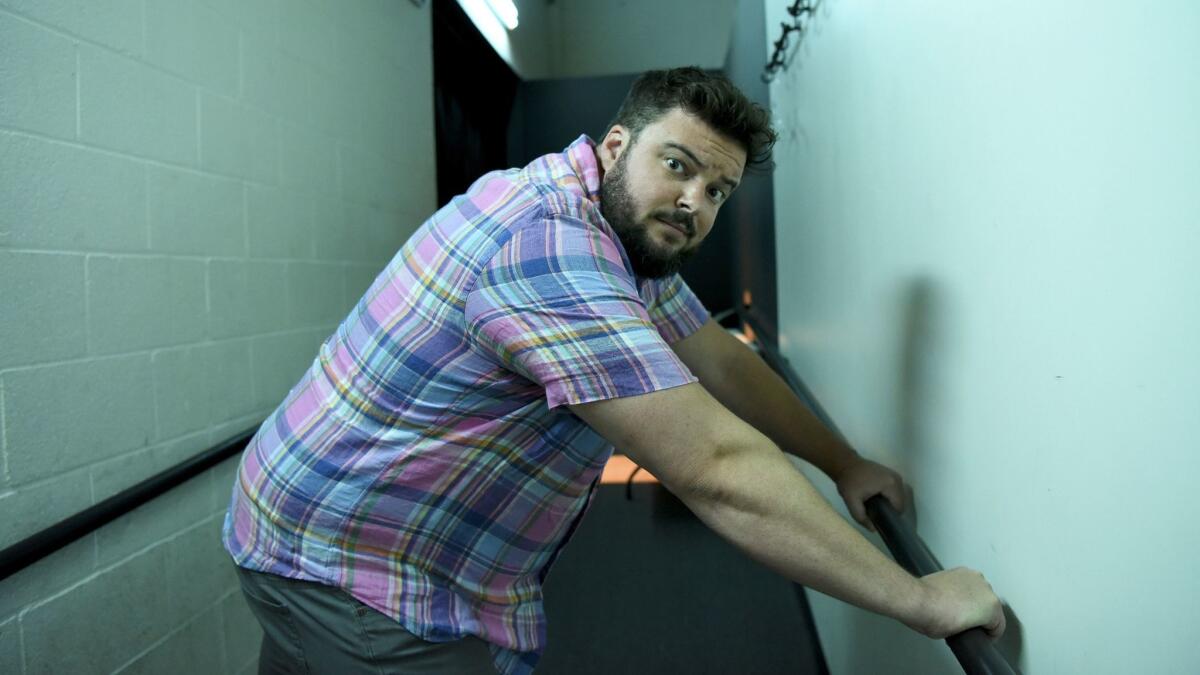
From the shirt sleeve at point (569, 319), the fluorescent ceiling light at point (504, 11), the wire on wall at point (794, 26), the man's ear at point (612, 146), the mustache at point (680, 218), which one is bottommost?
the shirt sleeve at point (569, 319)

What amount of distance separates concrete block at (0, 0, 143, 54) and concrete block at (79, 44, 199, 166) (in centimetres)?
3

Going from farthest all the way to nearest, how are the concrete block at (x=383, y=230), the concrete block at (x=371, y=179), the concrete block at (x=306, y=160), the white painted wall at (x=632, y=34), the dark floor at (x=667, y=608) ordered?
the white painted wall at (x=632, y=34), the concrete block at (x=383, y=230), the concrete block at (x=371, y=179), the concrete block at (x=306, y=160), the dark floor at (x=667, y=608)

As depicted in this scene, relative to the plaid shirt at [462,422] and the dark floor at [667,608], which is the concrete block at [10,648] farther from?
the dark floor at [667,608]

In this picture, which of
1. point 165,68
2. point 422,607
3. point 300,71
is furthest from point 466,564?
point 300,71

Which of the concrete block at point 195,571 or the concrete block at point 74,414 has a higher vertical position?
the concrete block at point 74,414

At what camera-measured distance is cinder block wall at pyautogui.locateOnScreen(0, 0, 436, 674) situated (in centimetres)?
120

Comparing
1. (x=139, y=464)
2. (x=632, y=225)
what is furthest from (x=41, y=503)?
(x=632, y=225)

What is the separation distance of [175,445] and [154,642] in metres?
0.41

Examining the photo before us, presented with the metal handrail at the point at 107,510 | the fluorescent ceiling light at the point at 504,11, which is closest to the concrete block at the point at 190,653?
the metal handrail at the point at 107,510

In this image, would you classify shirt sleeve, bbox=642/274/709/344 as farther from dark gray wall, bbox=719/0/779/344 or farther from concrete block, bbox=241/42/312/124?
concrete block, bbox=241/42/312/124

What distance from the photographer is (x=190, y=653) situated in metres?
1.60

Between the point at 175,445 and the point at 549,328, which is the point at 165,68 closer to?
the point at 175,445

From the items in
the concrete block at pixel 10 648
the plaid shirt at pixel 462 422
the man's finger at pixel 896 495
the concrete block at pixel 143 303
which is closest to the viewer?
the plaid shirt at pixel 462 422

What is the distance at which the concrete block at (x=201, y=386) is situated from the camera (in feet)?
5.00
